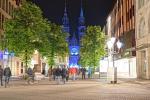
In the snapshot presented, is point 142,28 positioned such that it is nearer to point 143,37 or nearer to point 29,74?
point 143,37

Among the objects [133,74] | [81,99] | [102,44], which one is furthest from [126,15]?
[81,99]

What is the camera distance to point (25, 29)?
59.2m

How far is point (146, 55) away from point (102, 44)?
23.0 metres

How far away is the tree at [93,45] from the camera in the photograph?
253 ft

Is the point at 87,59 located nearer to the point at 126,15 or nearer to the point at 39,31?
the point at 126,15

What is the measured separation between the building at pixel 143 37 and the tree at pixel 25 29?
12.9 m

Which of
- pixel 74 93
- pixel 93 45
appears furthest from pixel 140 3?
pixel 74 93

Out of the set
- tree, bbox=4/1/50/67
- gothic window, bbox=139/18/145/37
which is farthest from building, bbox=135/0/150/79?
tree, bbox=4/1/50/67

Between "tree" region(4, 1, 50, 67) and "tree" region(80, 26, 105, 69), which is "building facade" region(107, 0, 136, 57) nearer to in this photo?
"tree" region(80, 26, 105, 69)

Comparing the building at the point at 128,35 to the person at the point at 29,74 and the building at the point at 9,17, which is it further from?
the person at the point at 29,74

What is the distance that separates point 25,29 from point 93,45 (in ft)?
69.2

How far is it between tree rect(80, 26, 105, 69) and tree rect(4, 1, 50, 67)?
18.8 meters

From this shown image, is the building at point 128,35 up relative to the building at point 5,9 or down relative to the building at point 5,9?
down

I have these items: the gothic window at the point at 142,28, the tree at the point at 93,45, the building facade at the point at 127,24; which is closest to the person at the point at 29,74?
the gothic window at the point at 142,28
